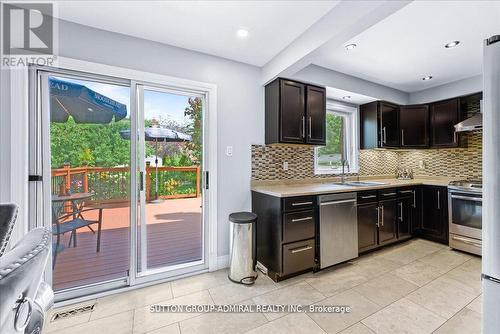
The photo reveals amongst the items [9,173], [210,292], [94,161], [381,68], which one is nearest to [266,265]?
[210,292]

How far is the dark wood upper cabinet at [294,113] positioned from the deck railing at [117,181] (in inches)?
44.3

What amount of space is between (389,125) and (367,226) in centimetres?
199

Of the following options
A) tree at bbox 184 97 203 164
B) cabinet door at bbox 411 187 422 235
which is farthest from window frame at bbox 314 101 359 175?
tree at bbox 184 97 203 164

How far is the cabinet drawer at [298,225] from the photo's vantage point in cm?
232

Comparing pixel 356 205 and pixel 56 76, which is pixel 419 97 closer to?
pixel 356 205

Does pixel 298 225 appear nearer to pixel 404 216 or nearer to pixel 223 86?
pixel 223 86

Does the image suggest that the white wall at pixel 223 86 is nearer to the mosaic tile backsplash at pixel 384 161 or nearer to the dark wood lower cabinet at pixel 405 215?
the mosaic tile backsplash at pixel 384 161

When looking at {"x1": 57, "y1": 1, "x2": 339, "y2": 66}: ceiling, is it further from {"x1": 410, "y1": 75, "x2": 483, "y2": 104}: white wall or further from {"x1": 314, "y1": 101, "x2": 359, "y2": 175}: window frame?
{"x1": 410, "y1": 75, "x2": 483, "y2": 104}: white wall

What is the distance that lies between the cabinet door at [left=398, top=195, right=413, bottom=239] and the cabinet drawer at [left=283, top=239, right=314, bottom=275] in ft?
5.98

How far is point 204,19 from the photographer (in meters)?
1.95

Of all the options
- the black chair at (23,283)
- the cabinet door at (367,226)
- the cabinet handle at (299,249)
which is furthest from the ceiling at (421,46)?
the black chair at (23,283)

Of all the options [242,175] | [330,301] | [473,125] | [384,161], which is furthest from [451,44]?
[330,301]

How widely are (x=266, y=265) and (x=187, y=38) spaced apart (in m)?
2.62

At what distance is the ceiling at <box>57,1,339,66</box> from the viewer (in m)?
1.77
